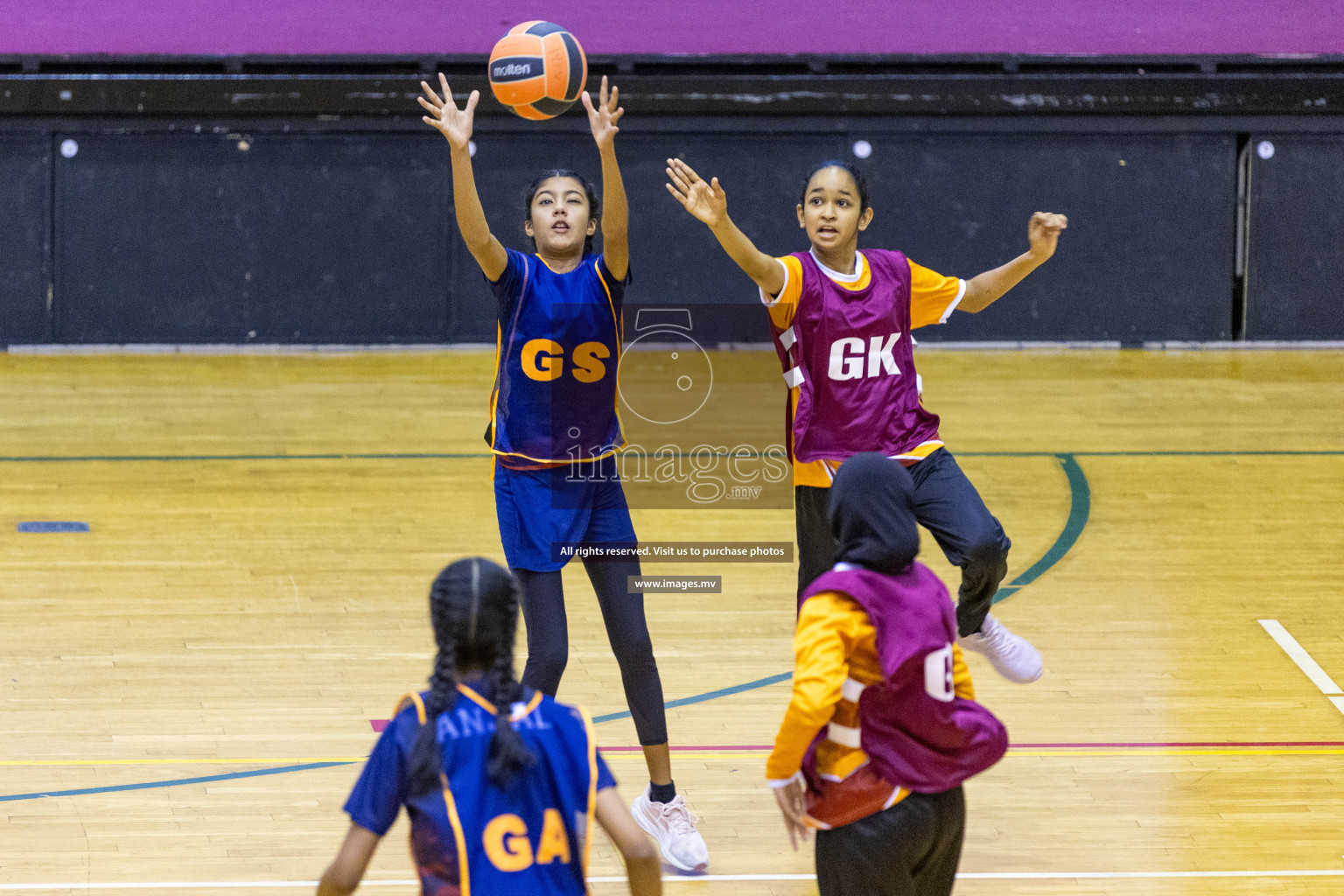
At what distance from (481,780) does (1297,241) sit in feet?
38.2

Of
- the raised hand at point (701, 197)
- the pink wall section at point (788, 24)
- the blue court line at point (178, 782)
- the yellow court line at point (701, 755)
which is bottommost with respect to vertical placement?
the blue court line at point (178, 782)

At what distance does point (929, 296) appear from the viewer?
4391 millimetres

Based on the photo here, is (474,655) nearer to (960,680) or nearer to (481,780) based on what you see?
(481,780)

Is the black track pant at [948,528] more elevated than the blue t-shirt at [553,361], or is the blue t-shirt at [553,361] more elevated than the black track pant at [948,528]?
the blue t-shirt at [553,361]

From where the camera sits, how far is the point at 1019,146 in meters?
12.2

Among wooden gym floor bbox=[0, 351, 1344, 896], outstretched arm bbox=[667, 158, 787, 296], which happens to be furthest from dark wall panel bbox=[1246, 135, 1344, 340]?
outstretched arm bbox=[667, 158, 787, 296]

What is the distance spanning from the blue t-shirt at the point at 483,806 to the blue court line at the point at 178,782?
96.5 inches

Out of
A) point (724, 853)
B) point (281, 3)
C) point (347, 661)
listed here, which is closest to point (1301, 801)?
Answer: point (724, 853)

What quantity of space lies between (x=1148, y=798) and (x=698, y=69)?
28.9ft

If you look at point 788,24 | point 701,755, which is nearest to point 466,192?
point 701,755

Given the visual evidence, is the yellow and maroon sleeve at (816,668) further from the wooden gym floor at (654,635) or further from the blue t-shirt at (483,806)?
the wooden gym floor at (654,635)

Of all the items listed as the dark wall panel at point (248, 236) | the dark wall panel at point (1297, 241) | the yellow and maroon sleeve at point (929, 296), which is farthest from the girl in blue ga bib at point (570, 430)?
the dark wall panel at point (1297, 241)

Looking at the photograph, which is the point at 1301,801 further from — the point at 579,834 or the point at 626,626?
the point at 579,834

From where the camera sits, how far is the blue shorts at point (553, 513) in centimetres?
387
